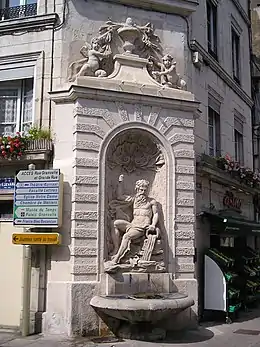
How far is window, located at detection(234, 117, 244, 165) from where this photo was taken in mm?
16522

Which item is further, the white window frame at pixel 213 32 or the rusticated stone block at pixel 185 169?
the white window frame at pixel 213 32

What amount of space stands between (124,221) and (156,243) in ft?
2.76

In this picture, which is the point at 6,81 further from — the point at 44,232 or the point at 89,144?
the point at 44,232

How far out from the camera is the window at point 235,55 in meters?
16.7

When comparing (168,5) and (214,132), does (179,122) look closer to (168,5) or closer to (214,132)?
(168,5)

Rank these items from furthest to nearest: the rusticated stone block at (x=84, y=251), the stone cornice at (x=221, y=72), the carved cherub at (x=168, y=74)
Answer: the stone cornice at (x=221, y=72), the carved cherub at (x=168, y=74), the rusticated stone block at (x=84, y=251)

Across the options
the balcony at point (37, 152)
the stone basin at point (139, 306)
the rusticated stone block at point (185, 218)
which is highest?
the balcony at point (37, 152)

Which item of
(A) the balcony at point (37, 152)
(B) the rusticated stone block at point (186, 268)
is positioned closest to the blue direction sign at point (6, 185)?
(A) the balcony at point (37, 152)

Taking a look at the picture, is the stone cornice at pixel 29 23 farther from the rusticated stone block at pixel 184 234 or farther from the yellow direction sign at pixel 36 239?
the rusticated stone block at pixel 184 234

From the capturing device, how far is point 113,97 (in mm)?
10820

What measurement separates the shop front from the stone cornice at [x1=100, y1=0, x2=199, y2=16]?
4.12 meters

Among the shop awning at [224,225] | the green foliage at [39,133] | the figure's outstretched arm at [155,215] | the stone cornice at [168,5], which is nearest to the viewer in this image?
the figure's outstretched arm at [155,215]

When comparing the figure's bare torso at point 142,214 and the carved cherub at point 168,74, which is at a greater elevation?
the carved cherub at point 168,74

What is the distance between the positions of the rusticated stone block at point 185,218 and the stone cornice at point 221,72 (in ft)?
14.9
